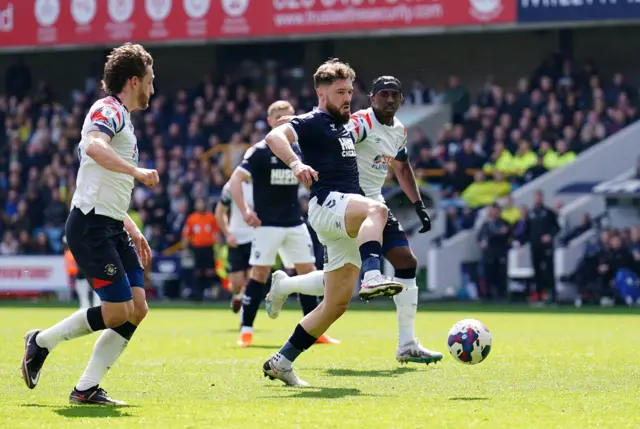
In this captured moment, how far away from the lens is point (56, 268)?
27016 millimetres

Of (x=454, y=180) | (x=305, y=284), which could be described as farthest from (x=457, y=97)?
(x=305, y=284)

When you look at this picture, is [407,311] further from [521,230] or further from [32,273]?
[32,273]

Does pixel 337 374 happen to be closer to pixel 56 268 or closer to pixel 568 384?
pixel 568 384

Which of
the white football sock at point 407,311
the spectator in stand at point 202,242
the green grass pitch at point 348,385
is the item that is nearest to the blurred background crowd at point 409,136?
the spectator in stand at point 202,242

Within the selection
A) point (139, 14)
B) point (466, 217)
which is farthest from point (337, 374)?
point (139, 14)

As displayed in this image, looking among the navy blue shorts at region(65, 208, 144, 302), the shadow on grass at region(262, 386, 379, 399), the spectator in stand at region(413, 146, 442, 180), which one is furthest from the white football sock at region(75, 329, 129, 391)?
the spectator in stand at region(413, 146, 442, 180)

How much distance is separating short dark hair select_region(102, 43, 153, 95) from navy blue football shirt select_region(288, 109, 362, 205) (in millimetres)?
1301

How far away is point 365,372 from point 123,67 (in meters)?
3.37

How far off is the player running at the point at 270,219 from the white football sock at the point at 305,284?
2.22 m

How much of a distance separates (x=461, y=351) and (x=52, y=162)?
24356 millimetres

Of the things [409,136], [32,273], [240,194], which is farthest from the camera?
[409,136]

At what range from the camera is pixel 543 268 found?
2303 cm

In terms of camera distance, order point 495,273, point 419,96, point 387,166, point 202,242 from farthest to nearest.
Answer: point 419,96, point 202,242, point 495,273, point 387,166

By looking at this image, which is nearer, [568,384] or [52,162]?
[568,384]
